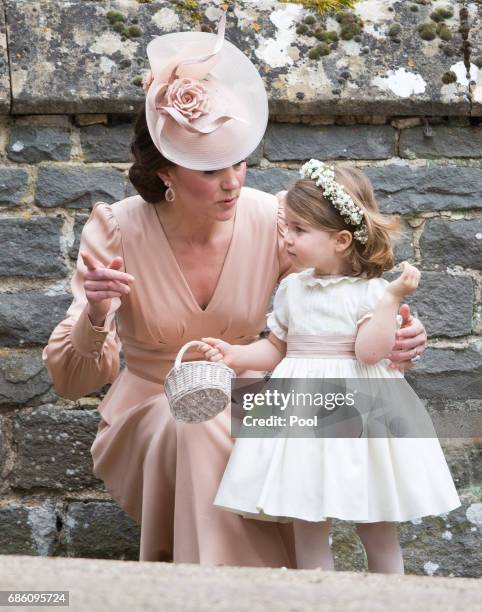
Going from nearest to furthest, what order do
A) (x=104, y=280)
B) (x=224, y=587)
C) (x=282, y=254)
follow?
(x=224, y=587) → (x=104, y=280) → (x=282, y=254)

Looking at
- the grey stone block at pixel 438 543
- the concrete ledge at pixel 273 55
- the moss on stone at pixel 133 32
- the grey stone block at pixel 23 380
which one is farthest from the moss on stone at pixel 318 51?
the grey stone block at pixel 438 543

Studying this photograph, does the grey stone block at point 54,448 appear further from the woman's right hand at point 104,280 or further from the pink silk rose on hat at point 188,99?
the pink silk rose on hat at point 188,99

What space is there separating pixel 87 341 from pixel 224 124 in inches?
26.6

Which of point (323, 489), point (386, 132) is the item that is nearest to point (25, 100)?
point (386, 132)

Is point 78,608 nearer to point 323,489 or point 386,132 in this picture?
point 323,489

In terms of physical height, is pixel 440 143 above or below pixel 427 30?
below

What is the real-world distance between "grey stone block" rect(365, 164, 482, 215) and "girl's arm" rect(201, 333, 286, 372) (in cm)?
91

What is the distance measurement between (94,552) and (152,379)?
2.49ft

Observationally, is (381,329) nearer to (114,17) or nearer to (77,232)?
(77,232)

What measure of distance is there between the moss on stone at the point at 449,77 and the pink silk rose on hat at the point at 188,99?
111 cm

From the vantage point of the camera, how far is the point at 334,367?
2.89m

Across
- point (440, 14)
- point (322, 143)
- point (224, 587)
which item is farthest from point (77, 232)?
point (224, 587)

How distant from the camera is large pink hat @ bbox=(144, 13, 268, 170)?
2.96 m

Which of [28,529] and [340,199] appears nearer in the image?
[340,199]
